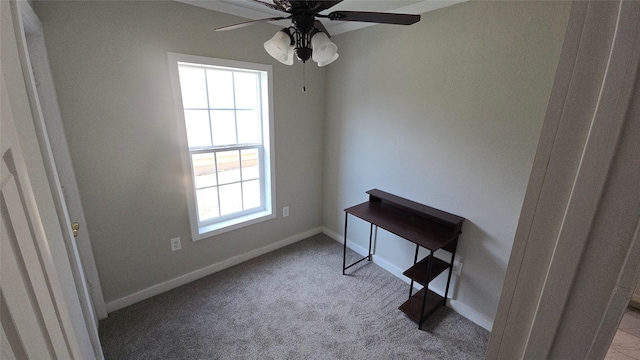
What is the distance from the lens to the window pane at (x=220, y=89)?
7.53ft

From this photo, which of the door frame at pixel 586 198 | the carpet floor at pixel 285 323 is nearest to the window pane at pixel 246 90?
the carpet floor at pixel 285 323

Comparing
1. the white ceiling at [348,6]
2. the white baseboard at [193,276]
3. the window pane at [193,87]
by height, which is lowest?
the white baseboard at [193,276]

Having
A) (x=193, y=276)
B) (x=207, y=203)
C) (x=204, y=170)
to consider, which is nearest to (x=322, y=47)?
(x=204, y=170)

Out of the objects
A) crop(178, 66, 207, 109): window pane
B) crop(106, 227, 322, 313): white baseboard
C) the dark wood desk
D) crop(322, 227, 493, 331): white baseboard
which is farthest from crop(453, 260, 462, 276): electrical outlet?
crop(178, 66, 207, 109): window pane

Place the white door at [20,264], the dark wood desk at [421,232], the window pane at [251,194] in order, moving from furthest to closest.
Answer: the window pane at [251,194] < the dark wood desk at [421,232] < the white door at [20,264]

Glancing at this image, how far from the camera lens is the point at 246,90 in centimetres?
252

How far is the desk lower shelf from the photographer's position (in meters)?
2.04

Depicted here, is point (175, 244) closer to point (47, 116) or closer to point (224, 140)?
point (224, 140)

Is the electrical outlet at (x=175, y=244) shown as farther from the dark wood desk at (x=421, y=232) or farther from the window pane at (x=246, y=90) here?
the dark wood desk at (x=421, y=232)

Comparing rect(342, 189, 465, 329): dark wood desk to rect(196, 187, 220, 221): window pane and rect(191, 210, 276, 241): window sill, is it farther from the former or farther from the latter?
rect(196, 187, 220, 221): window pane

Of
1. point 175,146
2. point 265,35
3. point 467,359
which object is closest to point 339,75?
point 265,35

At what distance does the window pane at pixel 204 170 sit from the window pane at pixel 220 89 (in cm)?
46

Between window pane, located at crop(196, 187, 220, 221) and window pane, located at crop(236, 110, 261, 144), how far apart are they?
56 cm

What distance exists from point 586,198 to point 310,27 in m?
1.16
